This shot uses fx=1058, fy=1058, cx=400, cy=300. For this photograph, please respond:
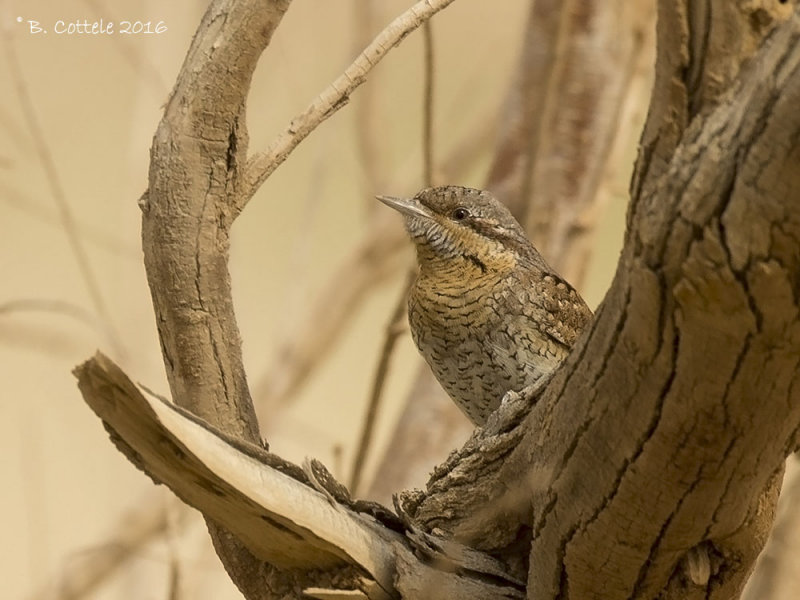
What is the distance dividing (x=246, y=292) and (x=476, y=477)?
123 inches

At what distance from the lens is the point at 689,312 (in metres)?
1.09

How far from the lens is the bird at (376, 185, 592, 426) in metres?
2.43

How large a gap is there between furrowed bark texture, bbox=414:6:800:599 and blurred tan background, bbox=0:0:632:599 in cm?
215

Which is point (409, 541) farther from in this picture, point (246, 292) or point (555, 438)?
point (246, 292)

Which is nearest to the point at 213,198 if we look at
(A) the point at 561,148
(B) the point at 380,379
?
(B) the point at 380,379

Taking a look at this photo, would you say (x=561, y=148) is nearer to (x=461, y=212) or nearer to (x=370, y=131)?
(x=370, y=131)

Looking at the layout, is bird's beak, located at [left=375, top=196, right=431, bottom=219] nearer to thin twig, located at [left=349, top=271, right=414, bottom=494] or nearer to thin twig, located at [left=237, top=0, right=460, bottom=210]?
thin twig, located at [left=349, top=271, right=414, bottom=494]

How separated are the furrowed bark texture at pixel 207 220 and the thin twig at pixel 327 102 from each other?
34 millimetres

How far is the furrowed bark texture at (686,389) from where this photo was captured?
39.6 inches

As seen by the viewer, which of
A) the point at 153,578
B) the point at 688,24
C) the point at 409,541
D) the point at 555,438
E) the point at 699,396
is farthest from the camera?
the point at 153,578

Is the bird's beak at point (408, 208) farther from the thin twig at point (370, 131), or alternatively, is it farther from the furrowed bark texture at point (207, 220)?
the thin twig at point (370, 131)

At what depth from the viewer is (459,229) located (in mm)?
2580

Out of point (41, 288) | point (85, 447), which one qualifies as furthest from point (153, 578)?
point (41, 288)

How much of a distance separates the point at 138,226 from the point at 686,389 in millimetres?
3111
